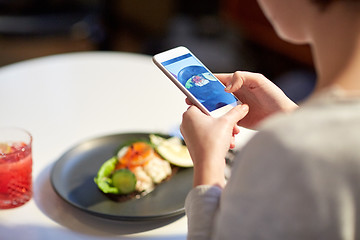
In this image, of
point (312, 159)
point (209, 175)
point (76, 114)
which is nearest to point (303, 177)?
point (312, 159)

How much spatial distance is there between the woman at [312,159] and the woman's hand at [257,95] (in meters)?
0.26

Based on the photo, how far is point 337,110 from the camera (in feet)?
2.04

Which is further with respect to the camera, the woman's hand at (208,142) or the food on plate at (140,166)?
the food on plate at (140,166)

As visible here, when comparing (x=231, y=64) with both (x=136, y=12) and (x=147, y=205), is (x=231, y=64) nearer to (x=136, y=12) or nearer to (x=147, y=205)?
(x=136, y=12)

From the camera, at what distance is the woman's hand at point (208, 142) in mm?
Result: 797

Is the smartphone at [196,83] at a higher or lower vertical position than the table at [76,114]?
higher

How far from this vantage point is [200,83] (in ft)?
3.28

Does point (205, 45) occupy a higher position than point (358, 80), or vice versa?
point (358, 80)

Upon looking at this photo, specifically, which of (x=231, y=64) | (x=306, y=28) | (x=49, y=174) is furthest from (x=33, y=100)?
(x=231, y=64)

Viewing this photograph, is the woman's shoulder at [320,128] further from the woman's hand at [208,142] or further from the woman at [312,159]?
the woman's hand at [208,142]

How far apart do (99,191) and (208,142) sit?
34 centimetres

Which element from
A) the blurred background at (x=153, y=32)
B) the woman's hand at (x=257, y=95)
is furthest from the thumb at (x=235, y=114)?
the blurred background at (x=153, y=32)

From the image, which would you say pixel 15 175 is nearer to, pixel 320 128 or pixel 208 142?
pixel 208 142

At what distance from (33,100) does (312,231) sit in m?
1.06
